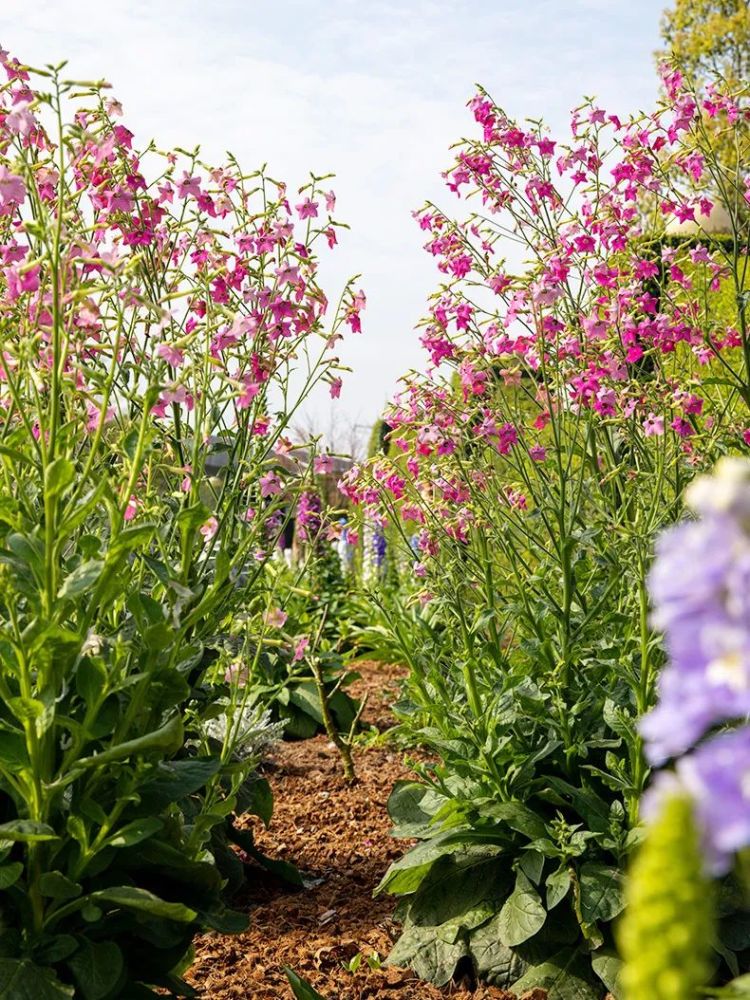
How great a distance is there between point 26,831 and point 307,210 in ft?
6.22

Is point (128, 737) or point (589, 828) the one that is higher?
point (128, 737)

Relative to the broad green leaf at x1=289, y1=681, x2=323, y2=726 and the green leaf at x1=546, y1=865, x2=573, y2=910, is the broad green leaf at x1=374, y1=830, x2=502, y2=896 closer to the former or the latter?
the green leaf at x1=546, y1=865, x2=573, y2=910

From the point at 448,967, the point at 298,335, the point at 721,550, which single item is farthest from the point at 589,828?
the point at 721,550

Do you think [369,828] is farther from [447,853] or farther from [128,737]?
[128,737]

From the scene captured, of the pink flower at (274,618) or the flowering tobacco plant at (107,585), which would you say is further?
the pink flower at (274,618)

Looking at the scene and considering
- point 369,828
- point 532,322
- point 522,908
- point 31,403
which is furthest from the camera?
point 369,828

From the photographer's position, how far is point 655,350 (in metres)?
3.78

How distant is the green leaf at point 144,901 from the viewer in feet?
7.23

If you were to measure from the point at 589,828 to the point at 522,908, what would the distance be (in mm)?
272

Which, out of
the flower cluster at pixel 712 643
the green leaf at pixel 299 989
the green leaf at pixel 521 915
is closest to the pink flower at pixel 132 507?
the green leaf at pixel 299 989

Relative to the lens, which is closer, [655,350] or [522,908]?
[522,908]

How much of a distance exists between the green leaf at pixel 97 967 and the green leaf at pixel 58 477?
2.90 feet

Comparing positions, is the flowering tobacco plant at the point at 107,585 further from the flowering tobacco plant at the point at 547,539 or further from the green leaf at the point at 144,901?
the flowering tobacco plant at the point at 547,539

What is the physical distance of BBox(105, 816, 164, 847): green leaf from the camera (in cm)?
223
